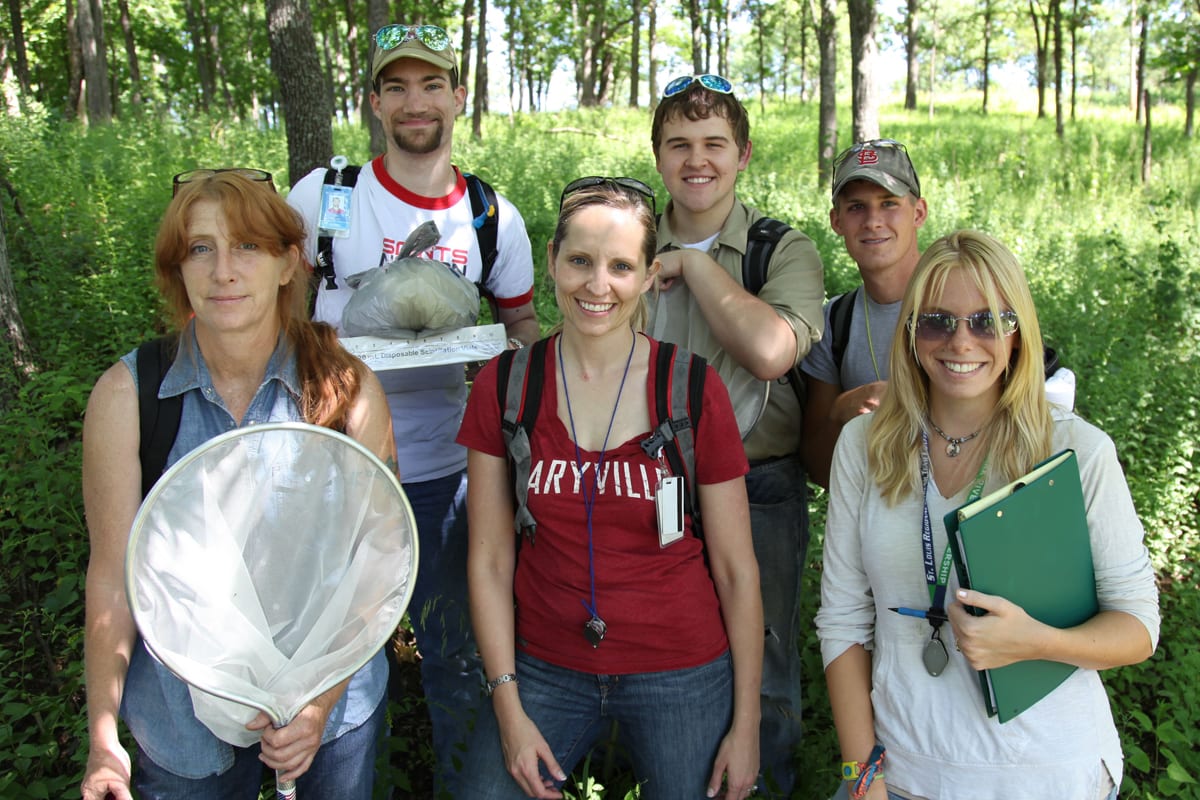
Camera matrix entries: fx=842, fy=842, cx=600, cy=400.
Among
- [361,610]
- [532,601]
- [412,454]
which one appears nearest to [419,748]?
[412,454]

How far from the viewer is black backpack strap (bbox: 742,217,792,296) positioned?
2.67m

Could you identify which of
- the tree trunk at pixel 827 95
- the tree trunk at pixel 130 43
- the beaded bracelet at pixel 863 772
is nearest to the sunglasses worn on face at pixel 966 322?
the beaded bracelet at pixel 863 772

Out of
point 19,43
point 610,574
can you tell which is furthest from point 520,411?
point 19,43

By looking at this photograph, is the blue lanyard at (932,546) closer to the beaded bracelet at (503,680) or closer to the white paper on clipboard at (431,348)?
the beaded bracelet at (503,680)

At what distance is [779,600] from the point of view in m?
2.93

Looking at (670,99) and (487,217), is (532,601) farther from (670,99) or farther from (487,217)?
(670,99)

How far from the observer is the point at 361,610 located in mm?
1768

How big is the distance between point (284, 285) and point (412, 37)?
4.31 ft

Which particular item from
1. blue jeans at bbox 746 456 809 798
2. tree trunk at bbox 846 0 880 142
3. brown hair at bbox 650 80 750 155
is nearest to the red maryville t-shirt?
blue jeans at bbox 746 456 809 798

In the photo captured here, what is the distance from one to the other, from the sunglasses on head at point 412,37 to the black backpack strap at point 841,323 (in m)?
1.71

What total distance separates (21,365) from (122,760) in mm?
3596

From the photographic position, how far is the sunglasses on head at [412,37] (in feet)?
9.98

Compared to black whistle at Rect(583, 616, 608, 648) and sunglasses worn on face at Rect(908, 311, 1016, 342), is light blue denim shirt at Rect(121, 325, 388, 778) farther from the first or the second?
sunglasses worn on face at Rect(908, 311, 1016, 342)

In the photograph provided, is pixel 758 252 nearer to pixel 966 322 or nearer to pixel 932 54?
pixel 966 322
